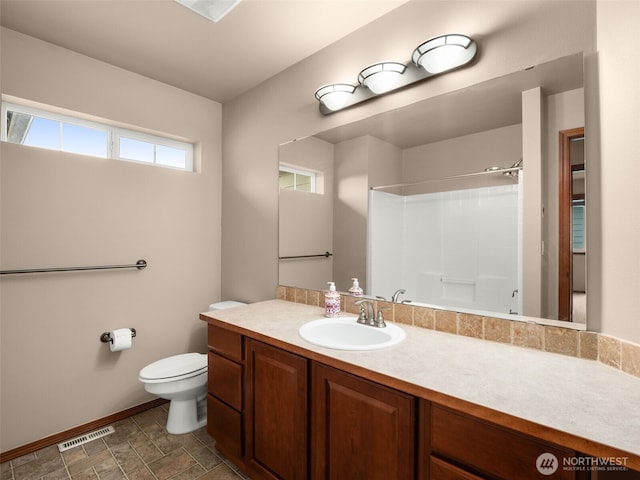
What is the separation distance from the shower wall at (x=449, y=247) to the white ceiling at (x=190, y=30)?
1012 millimetres

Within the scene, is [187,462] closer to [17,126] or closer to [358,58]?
[17,126]

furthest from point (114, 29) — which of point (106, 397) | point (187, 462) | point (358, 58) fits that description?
point (187, 462)

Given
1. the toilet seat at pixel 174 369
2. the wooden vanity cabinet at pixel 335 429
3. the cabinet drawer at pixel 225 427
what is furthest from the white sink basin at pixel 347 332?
the toilet seat at pixel 174 369

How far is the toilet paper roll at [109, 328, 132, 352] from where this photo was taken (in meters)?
2.16

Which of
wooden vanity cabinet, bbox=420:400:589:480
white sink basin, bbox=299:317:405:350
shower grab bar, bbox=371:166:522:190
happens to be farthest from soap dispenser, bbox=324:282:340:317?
wooden vanity cabinet, bbox=420:400:589:480

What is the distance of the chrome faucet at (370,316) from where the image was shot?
156cm

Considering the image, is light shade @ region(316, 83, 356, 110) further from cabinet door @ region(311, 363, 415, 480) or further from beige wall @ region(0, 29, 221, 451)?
cabinet door @ region(311, 363, 415, 480)

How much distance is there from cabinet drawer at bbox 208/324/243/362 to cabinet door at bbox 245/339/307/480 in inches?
3.3

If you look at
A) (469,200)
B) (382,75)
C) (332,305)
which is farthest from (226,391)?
(382,75)

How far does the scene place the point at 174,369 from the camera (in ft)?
6.82

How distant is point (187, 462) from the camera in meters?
1.84

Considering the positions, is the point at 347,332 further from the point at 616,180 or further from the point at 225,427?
the point at 616,180

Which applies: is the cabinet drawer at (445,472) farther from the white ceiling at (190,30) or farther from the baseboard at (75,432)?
the baseboard at (75,432)

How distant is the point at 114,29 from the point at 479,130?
2.11m
